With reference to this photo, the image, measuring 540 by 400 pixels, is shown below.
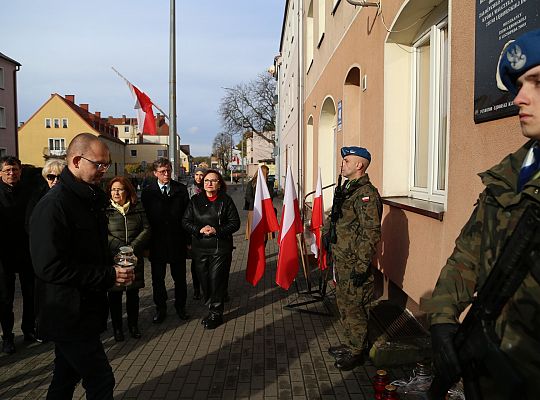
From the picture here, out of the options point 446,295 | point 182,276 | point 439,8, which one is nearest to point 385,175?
point 439,8

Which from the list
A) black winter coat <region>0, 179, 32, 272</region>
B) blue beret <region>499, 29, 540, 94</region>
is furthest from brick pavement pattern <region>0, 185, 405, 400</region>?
blue beret <region>499, 29, 540, 94</region>

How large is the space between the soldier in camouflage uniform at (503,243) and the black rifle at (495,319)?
2 centimetres

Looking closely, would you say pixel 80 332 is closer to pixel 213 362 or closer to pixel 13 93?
pixel 213 362

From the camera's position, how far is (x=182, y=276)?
562 centimetres

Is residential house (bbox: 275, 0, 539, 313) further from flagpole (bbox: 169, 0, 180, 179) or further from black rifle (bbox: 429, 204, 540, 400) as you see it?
flagpole (bbox: 169, 0, 180, 179)

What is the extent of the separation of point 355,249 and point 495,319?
8.95ft

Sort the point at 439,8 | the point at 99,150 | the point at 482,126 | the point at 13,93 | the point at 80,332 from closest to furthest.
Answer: the point at 80,332, the point at 99,150, the point at 482,126, the point at 439,8, the point at 13,93

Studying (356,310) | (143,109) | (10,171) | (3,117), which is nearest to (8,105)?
(3,117)

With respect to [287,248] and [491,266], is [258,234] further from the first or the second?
[491,266]

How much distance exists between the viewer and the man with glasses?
4.56m

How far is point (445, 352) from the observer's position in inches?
57.6

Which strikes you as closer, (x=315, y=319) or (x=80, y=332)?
(x=80, y=332)

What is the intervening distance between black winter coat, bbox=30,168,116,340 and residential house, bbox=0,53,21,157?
38.9m

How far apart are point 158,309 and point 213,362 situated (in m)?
1.50
